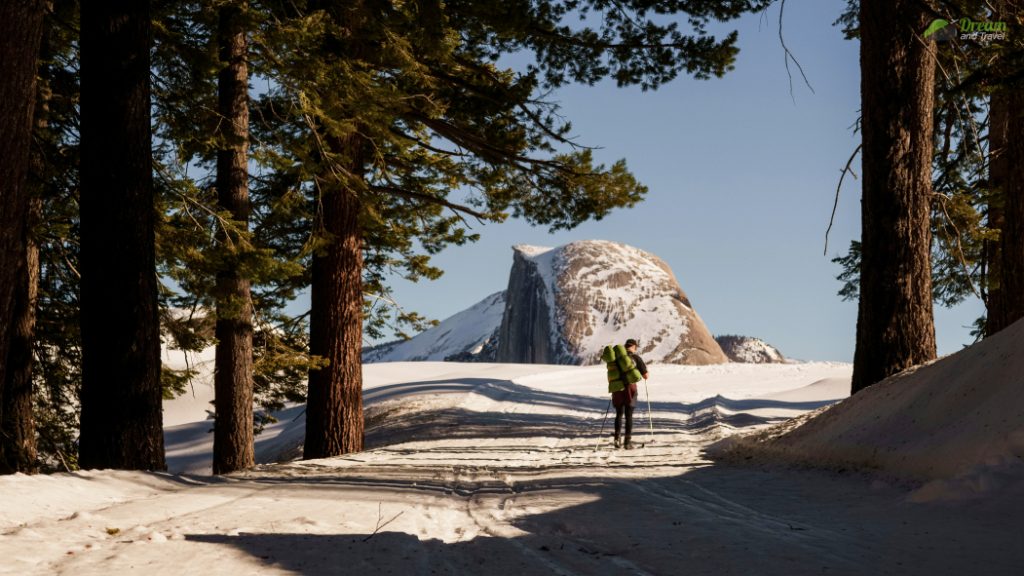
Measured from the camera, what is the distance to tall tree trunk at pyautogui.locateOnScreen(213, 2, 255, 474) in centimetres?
1203

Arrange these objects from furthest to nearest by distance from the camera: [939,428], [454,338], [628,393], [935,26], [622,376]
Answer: [454,338], [622,376], [628,393], [935,26], [939,428]

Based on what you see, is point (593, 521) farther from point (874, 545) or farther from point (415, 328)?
point (415, 328)

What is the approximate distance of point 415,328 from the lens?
1695cm

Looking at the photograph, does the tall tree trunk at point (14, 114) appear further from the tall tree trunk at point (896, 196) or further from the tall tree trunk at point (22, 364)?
the tall tree trunk at point (896, 196)

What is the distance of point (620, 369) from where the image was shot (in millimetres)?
13148

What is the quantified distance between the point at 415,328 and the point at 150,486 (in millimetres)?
10514

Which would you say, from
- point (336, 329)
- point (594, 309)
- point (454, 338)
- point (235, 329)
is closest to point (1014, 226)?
point (336, 329)

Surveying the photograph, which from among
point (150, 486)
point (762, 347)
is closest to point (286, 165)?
point (150, 486)

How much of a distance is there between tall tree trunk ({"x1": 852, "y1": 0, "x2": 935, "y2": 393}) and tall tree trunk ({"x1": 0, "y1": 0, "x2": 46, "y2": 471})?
915 cm

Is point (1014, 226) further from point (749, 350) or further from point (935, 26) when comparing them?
point (749, 350)

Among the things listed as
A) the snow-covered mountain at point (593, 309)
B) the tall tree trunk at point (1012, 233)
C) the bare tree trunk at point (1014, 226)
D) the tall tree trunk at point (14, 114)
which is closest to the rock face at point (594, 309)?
the snow-covered mountain at point (593, 309)

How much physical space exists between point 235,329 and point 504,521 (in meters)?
7.98

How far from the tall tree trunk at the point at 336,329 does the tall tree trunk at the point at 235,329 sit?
108 centimetres

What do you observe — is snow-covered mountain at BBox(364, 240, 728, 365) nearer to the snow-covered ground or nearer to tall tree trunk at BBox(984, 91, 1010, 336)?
tall tree trunk at BBox(984, 91, 1010, 336)
